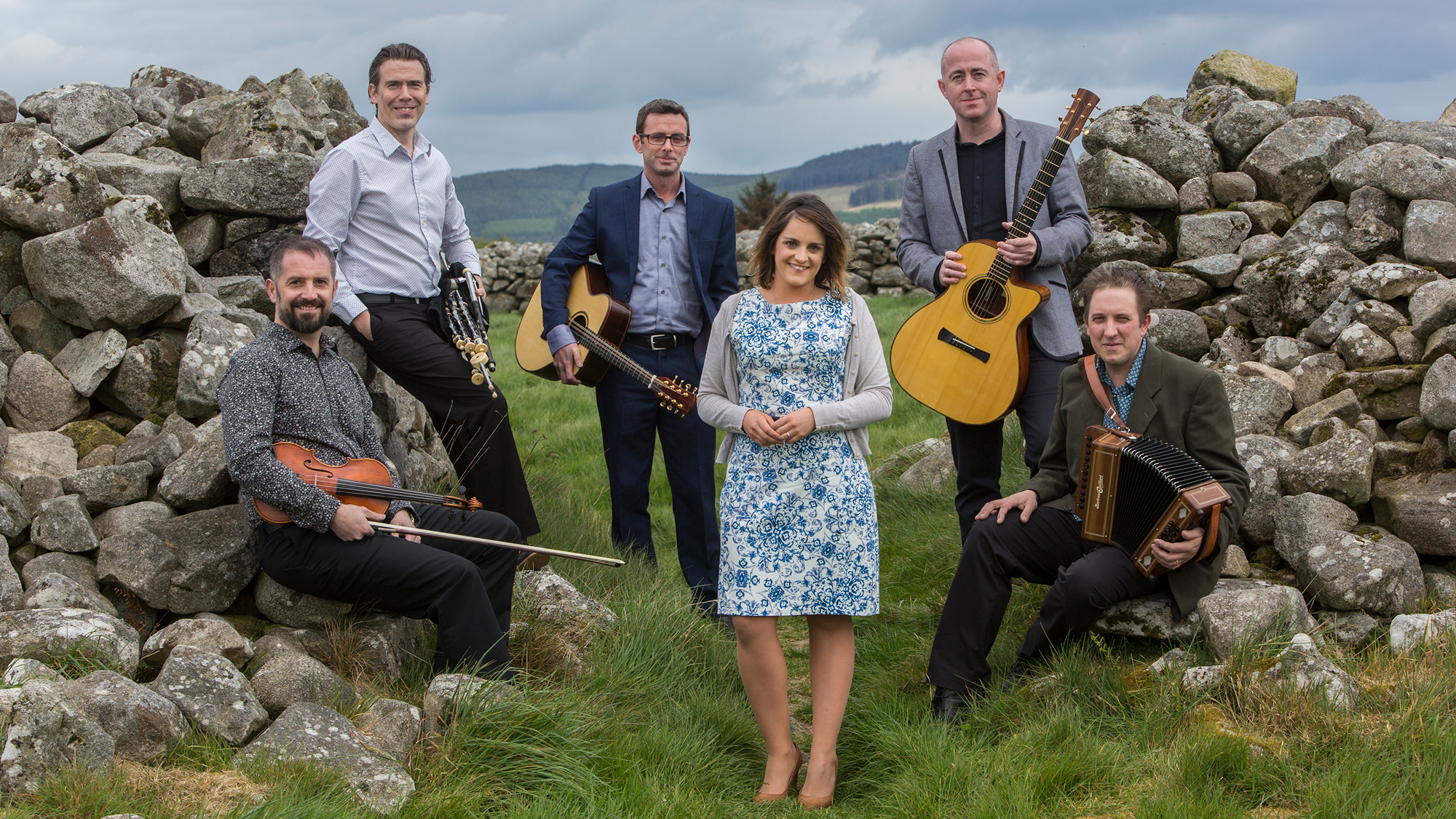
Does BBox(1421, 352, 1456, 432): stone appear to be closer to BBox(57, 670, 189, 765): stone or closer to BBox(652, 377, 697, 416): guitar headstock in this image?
BBox(652, 377, 697, 416): guitar headstock

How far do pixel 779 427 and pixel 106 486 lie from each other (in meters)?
2.80

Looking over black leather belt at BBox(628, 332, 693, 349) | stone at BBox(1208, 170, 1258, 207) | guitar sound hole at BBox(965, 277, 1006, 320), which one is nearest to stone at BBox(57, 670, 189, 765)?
black leather belt at BBox(628, 332, 693, 349)

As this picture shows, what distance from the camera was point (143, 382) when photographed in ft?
15.5

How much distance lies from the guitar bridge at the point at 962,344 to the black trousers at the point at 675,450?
1.26 metres

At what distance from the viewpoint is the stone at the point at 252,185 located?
5.66m

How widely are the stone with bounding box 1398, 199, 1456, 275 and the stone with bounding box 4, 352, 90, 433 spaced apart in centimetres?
668

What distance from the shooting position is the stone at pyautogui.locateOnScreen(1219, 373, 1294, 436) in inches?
196

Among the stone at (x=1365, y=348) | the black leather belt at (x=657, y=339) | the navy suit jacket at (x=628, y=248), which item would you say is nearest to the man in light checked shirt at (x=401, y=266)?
the navy suit jacket at (x=628, y=248)

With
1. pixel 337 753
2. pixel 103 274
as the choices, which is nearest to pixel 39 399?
pixel 103 274

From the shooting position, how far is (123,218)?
15.8 feet

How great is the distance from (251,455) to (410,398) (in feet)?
6.98

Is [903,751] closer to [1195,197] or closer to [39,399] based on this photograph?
[39,399]

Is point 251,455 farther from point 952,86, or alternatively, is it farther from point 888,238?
point 888,238

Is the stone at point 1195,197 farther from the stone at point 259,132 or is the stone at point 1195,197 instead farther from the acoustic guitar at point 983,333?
the stone at point 259,132
